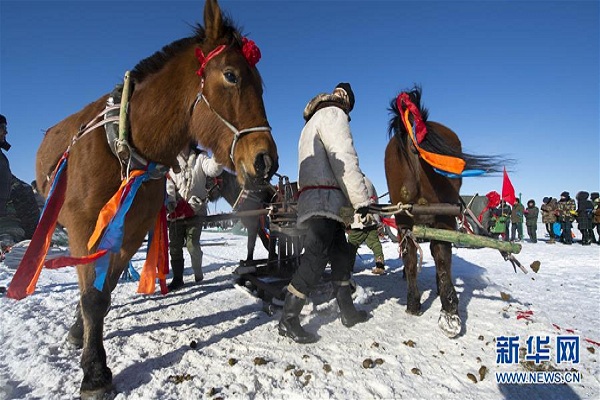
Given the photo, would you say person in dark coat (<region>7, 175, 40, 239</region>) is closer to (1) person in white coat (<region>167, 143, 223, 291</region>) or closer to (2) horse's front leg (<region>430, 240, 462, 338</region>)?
(1) person in white coat (<region>167, 143, 223, 291</region>)

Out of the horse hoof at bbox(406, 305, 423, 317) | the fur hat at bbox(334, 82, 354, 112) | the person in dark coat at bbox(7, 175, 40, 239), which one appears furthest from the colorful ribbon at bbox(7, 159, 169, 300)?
the person in dark coat at bbox(7, 175, 40, 239)

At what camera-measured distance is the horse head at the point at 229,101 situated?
6.95 ft

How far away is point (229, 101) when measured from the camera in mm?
2211

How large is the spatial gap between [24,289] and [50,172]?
1265mm

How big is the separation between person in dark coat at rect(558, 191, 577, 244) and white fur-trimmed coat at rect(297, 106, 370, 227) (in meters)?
16.2

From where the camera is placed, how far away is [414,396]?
2.11 m

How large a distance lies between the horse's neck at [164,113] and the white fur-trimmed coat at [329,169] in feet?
4.02

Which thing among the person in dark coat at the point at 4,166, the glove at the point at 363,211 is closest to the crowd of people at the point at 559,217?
the glove at the point at 363,211

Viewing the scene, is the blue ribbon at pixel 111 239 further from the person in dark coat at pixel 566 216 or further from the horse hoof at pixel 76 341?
the person in dark coat at pixel 566 216

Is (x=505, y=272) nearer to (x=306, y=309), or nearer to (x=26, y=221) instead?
(x=306, y=309)

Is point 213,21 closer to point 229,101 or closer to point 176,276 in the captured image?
point 229,101

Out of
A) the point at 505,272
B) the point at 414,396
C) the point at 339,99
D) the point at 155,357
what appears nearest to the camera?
the point at 414,396

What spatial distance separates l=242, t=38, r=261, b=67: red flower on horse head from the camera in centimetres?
232

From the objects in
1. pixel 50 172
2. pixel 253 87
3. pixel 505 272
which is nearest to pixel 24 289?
pixel 50 172
